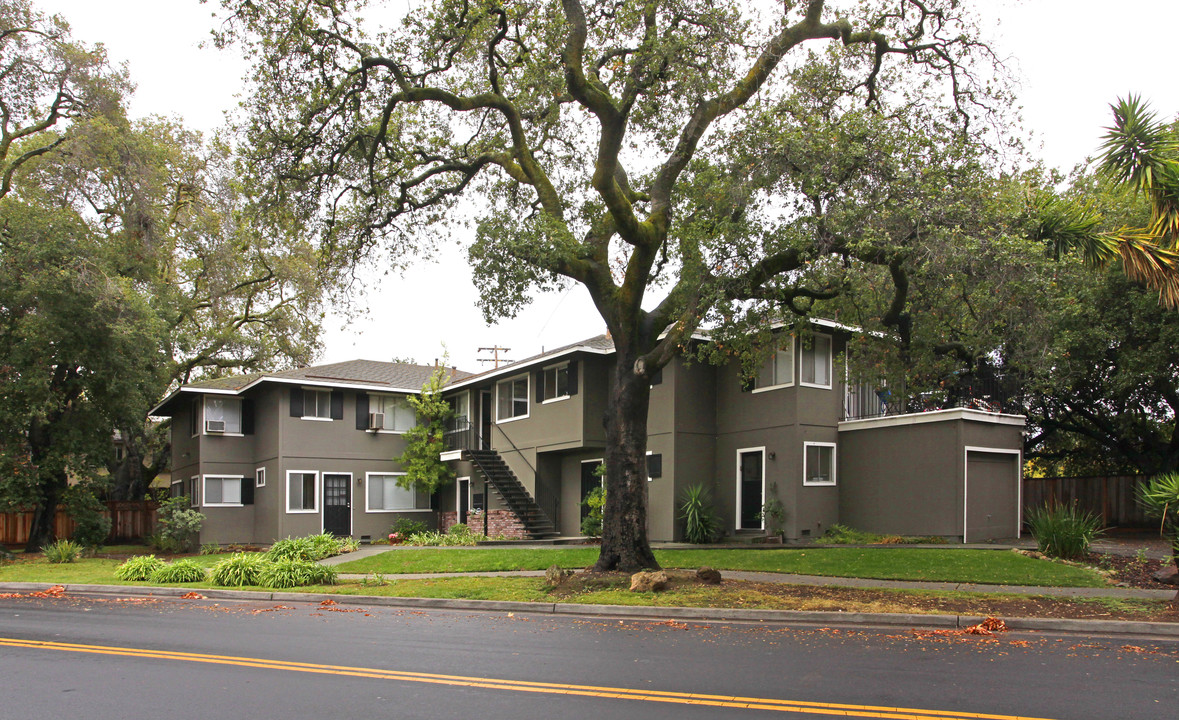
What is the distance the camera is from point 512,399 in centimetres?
3073

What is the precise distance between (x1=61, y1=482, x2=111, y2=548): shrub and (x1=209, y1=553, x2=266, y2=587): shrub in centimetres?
1436

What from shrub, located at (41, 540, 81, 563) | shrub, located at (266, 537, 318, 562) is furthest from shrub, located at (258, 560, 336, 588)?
shrub, located at (41, 540, 81, 563)

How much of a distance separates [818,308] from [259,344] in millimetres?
27165

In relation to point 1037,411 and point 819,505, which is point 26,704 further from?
point 1037,411

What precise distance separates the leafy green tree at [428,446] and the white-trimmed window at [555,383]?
5.11m

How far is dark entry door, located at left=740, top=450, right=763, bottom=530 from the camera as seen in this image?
78.1 feet

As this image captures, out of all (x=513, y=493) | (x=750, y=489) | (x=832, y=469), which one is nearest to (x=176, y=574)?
(x=513, y=493)

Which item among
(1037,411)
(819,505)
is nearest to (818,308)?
(819,505)

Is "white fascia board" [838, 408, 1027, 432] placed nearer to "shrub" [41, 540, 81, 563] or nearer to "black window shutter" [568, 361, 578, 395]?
"black window shutter" [568, 361, 578, 395]

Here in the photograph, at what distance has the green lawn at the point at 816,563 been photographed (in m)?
14.5

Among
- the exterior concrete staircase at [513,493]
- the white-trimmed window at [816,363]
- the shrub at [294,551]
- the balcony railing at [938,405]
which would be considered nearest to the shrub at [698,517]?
the white-trimmed window at [816,363]

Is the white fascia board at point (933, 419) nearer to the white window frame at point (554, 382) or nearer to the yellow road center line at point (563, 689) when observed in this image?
the white window frame at point (554, 382)

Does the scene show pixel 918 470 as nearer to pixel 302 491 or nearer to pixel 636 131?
pixel 636 131

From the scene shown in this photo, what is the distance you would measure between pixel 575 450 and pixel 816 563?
11.9m
